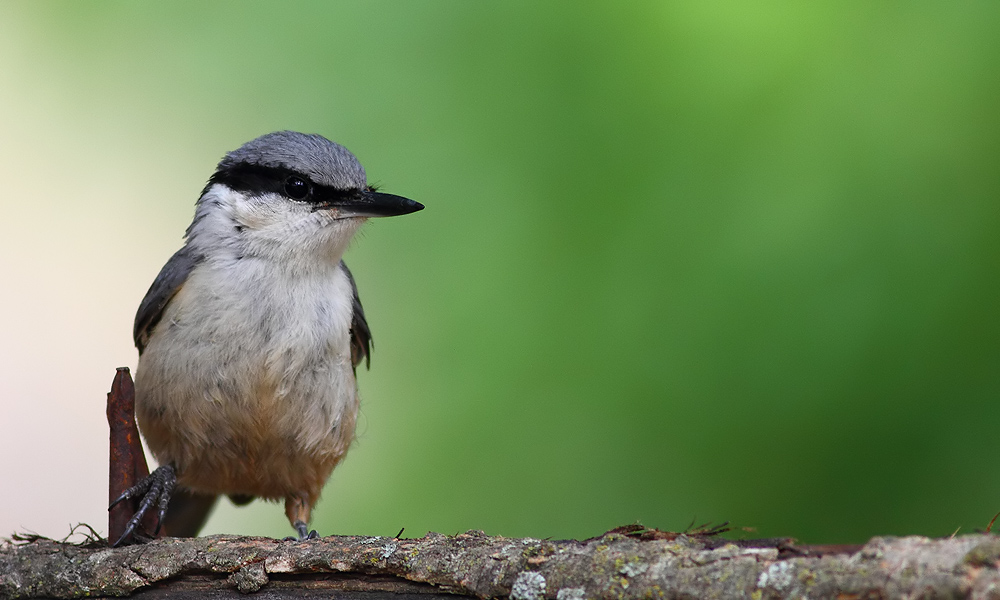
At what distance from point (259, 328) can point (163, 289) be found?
46 cm

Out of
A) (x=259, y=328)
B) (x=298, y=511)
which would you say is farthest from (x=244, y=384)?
(x=298, y=511)

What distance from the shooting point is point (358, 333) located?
362cm

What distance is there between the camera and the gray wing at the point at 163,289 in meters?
3.26

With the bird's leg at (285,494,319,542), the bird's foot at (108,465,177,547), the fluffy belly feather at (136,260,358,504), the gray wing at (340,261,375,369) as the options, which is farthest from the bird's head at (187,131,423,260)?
the bird's leg at (285,494,319,542)

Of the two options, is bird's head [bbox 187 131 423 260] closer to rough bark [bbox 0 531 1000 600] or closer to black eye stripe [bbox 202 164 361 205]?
black eye stripe [bbox 202 164 361 205]

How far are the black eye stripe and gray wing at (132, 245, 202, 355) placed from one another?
0.32 m

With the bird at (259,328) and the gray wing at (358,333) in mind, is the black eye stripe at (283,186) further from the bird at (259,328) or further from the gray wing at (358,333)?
the gray wing at (358,333)

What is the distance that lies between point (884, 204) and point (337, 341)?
199 cm

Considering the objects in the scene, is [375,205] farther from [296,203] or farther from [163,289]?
[163,289]

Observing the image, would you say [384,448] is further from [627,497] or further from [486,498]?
[627,497]

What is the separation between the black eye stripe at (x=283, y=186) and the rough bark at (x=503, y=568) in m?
1.27

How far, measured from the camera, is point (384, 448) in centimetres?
381

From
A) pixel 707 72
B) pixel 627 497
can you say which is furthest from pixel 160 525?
pixel 707 72

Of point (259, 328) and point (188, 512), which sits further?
point (188, 512)
